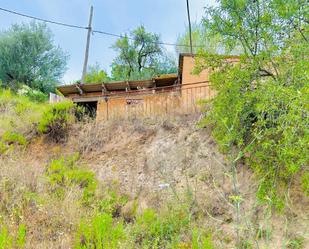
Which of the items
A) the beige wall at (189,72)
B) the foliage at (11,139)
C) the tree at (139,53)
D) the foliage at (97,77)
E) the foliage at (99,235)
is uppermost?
the tree at (139,53)

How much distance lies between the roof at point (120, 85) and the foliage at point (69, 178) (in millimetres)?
6395

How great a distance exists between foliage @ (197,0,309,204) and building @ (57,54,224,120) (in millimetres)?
2176

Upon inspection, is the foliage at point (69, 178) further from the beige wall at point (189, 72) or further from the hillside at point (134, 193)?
the beige wall at point (189, 72)

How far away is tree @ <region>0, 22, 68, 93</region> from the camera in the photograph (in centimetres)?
2069

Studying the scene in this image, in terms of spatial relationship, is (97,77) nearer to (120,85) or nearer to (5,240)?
(120,85)

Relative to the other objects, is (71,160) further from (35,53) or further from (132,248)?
(35,53)

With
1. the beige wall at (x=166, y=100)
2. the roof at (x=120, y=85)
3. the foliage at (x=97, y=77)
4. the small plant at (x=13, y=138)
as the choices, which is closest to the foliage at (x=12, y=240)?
the small plant at (x=13, y=138)

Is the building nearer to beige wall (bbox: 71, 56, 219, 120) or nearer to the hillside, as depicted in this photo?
beige wall (bbox: 71, 56, 219, 120)

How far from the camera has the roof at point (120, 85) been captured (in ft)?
47.3

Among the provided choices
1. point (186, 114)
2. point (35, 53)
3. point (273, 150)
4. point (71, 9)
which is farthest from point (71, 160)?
point (35, 53)

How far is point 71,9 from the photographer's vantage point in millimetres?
18906

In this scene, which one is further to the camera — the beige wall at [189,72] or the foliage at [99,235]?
the beige wall at [189,72]

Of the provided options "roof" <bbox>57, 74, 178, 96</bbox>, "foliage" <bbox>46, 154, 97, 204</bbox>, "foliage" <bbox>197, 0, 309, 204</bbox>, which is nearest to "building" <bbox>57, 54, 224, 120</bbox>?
"roof" <bbox>57, 74, 178, 96</bbox>

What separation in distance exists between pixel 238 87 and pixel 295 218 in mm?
2900
